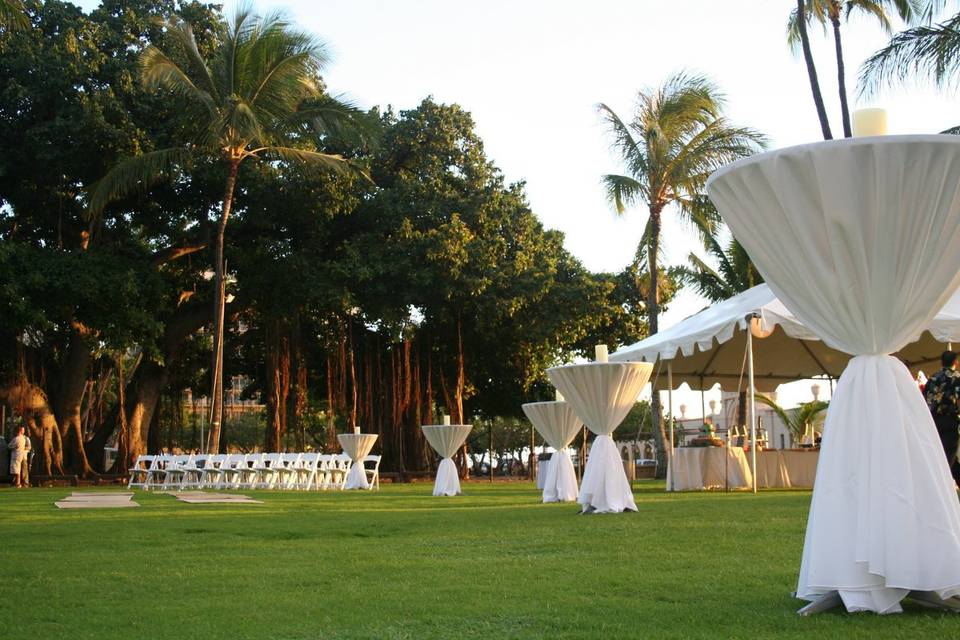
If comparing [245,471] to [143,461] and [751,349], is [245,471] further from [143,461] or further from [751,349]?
[751,349]

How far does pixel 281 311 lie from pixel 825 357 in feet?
39.9

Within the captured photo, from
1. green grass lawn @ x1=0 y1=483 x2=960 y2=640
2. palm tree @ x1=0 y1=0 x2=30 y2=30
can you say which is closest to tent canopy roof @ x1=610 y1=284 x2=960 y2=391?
green grass lawn @ x1=0 y1=483 x2=960 y2=640

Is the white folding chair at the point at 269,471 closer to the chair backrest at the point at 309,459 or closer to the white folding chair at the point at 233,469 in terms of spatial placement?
the white folding chair at the point at 233,469

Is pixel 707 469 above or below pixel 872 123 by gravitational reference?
below

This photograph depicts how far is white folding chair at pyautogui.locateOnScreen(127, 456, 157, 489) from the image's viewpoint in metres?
20.4

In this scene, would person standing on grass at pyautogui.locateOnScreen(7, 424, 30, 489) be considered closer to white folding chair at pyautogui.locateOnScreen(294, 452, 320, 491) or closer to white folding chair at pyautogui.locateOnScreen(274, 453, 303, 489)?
white folding chair at pyautogui.locateOnScreen(274, 453, 303, 489)

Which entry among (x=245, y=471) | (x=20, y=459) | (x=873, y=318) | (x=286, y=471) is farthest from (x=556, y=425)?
(x=20, y=459)

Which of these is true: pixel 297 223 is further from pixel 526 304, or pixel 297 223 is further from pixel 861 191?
pixel 861 191

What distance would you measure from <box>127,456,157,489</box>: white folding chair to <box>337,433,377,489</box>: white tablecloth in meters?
3.65

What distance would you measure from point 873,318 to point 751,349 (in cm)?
1065

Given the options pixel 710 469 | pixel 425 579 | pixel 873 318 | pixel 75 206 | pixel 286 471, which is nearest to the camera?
pixel 873 318

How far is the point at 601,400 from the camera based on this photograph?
1055 centimetres

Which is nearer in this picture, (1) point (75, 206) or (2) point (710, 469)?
(2) point (710, 469)

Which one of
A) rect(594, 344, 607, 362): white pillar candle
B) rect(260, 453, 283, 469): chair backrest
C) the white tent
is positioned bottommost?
rect(260, 453, 283, 469): chair backrest
